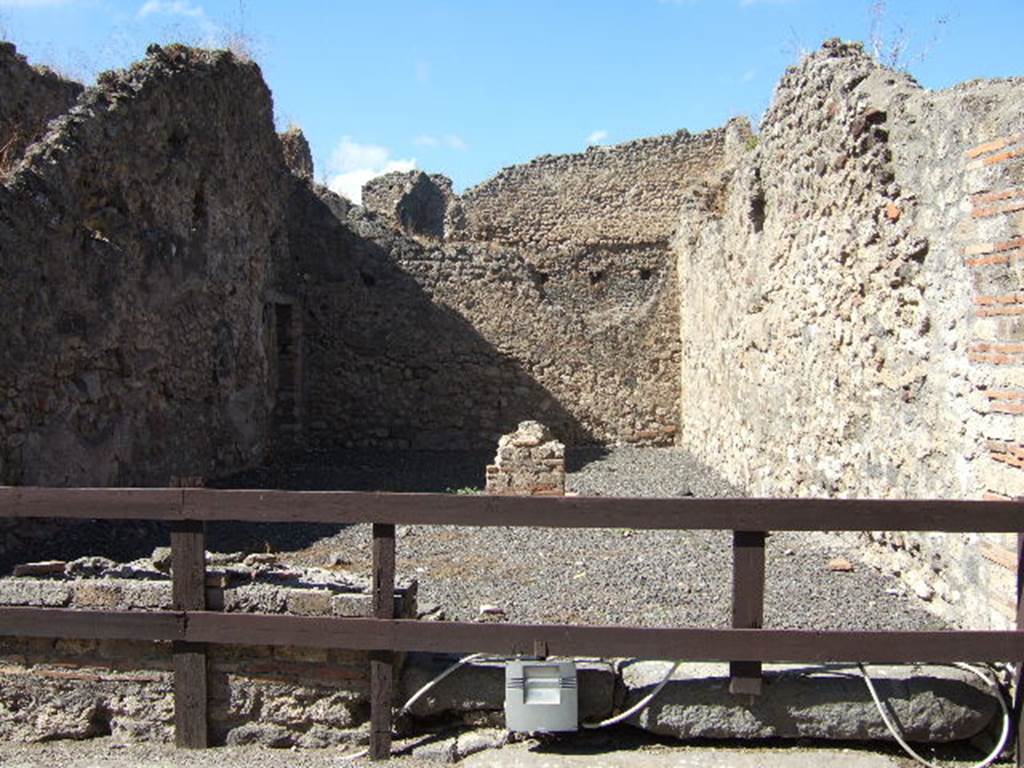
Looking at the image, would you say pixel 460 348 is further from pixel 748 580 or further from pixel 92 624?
pixel 748 580

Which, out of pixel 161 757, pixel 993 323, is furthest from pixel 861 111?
pixel 161 757

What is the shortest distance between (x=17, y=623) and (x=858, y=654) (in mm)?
3340

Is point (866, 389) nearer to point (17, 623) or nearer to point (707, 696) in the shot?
point (707, 696)

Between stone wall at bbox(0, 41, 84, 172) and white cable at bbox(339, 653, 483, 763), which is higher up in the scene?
stone wall at bbox(0, 41, 84, 172)

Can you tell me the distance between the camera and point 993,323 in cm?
517

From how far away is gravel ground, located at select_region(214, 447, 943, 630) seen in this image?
6.07m

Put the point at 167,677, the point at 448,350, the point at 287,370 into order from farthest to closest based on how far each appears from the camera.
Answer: the point at 448,350 < the point at 287,370 < the point at 167,677

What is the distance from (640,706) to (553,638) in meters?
0.45

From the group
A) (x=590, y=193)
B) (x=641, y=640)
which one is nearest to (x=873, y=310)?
(x=641, y=640)

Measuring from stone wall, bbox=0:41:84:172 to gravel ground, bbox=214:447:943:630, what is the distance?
5.11 metres

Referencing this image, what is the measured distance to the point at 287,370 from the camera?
48.5ft

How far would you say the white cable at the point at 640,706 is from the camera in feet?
12.8

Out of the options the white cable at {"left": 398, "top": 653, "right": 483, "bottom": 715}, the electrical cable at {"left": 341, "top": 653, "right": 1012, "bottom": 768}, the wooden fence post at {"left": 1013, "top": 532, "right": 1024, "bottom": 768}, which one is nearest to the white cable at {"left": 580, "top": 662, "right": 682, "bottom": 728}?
the electrical cable at {"left": 341, "top": 653, "right": 1012, "bottom": 768}

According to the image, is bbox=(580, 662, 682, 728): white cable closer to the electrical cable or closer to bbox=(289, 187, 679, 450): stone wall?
the electrical cable
